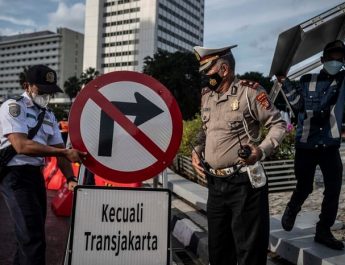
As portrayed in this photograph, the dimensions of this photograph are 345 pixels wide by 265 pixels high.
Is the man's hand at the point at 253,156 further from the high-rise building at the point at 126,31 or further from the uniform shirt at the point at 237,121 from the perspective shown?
the high-rise building at the point at 126,31

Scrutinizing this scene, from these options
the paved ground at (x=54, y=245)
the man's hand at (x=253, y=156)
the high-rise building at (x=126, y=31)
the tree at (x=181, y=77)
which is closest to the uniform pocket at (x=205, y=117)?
the man's hand at (x=253, y=156)

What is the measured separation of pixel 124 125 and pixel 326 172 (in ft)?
6.99

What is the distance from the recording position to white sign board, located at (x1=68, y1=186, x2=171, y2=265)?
8.81 feet

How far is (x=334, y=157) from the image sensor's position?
13.3 ft

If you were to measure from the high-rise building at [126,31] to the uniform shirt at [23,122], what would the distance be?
391ft

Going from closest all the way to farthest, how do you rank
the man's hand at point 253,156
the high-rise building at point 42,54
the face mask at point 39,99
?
the man's hand at point 253,156
the face mask at point 39,99
the high-rise building at point 42,54

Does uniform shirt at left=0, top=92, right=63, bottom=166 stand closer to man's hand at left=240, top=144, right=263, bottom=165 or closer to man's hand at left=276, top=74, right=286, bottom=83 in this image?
man's hand at left=240, top=144, right=263, bottom=165

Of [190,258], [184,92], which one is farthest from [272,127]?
[184,92]

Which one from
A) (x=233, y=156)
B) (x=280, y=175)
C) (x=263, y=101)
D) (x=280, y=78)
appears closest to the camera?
(x=263, y=101)

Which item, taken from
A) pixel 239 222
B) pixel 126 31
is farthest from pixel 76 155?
pixel 126 31

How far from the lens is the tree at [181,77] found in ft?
197

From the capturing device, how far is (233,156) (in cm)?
299

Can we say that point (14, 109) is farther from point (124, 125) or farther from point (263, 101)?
point (263, 101)

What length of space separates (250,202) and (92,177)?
410 centimetres
